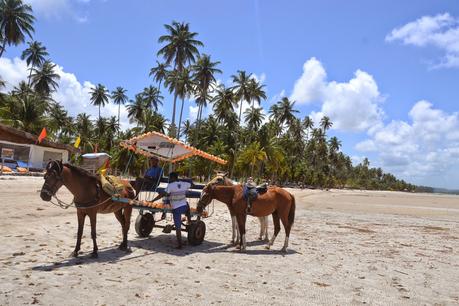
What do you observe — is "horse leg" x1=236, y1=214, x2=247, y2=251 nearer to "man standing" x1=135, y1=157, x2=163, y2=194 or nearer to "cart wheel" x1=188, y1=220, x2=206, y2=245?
"cart wheel" x1=188, y1=220, x2=206, y2=245

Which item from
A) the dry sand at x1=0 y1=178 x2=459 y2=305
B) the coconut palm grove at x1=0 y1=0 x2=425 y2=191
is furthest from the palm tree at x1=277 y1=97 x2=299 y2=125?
the dry sand at x1=0 y1=178 x2=459 y2=305

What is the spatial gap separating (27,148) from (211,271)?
37036 mm

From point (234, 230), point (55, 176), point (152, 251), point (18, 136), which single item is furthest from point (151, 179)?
point (18, 136)

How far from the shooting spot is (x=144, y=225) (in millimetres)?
11445

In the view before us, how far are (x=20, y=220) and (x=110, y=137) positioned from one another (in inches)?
2656

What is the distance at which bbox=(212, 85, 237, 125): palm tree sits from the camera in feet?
222

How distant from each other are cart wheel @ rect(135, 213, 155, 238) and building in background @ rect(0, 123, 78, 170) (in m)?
28.1

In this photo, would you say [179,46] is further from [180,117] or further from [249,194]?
[249,194]

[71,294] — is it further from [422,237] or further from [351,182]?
[351,182]

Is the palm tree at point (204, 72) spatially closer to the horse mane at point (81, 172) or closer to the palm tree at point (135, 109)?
the palm tree at point (135, 109)

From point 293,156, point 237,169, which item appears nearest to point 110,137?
point 237,169

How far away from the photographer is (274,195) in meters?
10.9

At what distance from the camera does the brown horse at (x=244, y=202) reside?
34.3 feet

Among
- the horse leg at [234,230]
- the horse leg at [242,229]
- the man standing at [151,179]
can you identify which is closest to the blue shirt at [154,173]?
the man standing at [151,179]
